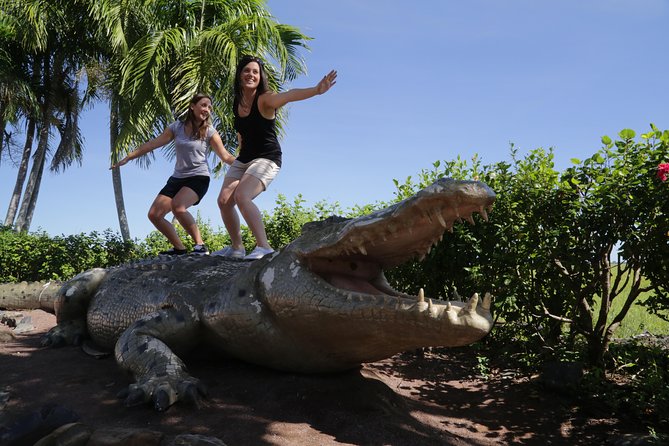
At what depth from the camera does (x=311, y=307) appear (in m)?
3.33

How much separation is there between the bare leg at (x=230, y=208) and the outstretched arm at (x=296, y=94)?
0.97 meters

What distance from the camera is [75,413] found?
317cm

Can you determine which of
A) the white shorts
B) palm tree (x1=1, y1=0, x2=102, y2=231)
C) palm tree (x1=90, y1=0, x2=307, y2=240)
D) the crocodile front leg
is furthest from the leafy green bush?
palm tree (x1=1, y1=0, x2=102, y2=231)

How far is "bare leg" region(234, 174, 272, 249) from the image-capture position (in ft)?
17.1

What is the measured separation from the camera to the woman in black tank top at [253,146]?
522 cm

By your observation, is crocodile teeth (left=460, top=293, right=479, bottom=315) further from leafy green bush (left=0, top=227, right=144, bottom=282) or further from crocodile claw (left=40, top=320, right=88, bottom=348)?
leafy green bush (left=0, top=227, right=144, bottom=282)

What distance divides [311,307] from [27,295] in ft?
24.5

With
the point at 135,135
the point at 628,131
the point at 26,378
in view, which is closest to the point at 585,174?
the point at 628,131

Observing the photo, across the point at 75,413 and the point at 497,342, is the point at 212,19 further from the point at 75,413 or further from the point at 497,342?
the point at 75,413

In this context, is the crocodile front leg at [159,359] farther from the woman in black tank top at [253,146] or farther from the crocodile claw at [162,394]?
the woman in black tank top at [253,146]

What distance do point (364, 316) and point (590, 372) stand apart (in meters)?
2.99

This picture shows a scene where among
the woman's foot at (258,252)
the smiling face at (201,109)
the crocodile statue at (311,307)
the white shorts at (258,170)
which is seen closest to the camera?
the crocodile statue at (311,307)

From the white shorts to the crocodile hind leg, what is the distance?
1.86m

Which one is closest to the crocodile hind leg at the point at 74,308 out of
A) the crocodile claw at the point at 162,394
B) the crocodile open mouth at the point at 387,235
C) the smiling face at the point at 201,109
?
the smiling face at the point at 201,109
